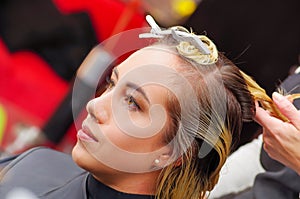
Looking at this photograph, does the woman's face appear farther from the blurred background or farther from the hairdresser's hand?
the blurred background

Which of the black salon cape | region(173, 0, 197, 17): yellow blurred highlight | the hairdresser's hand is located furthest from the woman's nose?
region(173, 0, 197, 17): yellow blurred highlight

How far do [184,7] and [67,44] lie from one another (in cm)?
44

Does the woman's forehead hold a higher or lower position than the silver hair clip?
lower

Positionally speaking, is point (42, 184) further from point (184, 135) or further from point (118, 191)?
point (184, 135)

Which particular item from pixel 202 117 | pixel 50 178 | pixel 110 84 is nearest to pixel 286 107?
pixel 202 117

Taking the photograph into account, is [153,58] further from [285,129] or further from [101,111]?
[285,129]

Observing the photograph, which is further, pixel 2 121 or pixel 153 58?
pixel 2 121

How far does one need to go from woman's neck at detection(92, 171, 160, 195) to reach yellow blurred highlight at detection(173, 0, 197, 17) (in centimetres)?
104

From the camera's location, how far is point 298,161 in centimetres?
94

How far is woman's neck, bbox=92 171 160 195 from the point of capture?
0.86m

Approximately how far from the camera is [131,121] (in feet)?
2.67

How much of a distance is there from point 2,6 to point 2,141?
0.38m

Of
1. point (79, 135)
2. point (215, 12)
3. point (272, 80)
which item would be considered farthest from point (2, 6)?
point (79, 135)

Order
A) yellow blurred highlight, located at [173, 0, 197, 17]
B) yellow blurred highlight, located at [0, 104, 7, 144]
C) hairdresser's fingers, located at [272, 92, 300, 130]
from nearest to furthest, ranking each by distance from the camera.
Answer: hairdresser's fingers, located at [272, 92, 300, 130], yellow blurred highlight, located at [0, 104, 7, 144], yellow blurred highlight, located at [173, 0, 197, 17]
